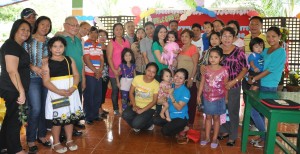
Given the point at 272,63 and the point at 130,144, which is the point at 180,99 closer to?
the point at 130,144

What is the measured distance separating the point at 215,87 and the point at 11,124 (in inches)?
91.0

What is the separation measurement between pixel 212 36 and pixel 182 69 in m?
0.58

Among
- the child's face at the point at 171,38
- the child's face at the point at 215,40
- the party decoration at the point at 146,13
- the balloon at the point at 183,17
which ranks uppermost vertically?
the party decoration at the point at 146,13

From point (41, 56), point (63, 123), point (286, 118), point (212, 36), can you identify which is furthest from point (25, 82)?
point (286, 118)

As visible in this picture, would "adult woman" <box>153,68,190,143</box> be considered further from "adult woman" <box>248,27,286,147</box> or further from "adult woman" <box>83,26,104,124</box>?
"adult woman" <box>83,26,104,124</box>

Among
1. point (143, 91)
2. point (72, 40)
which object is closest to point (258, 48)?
point (143, 91)

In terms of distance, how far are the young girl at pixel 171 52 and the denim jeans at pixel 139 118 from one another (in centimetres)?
72

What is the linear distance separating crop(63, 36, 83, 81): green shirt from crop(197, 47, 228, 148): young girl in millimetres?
1663

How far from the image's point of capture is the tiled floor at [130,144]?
3.26 metres

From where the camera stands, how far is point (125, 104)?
442 centimetres

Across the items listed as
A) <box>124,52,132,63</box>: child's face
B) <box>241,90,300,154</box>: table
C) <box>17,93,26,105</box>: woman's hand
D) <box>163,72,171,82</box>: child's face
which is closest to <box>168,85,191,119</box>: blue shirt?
<box>163,72,171,82</box>: child's face

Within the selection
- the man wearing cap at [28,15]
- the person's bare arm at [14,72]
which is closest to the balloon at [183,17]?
the man wearing cap at [28,15]

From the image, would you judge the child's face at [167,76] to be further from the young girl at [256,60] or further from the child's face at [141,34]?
the child's face at [141,34]

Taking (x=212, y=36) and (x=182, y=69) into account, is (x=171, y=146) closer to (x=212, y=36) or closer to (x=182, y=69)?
(x=182, y=69)
